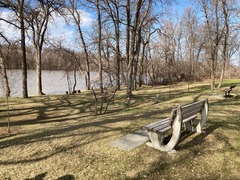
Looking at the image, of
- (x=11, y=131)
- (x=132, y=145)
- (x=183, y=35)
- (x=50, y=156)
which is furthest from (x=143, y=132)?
(x=183, y=35)

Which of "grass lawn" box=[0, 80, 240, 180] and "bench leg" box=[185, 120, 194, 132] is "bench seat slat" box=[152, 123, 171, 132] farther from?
"bench leg" box=[185, 120, 194, 132]

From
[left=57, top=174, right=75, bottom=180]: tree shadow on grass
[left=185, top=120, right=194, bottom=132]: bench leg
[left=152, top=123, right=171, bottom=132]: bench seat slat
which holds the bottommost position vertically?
[left=57, top=174, right=75, bottom=180]: tree shadow on grass

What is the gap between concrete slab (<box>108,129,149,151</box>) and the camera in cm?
384

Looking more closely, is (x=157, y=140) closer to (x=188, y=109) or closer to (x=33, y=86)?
(x=188, y=109)

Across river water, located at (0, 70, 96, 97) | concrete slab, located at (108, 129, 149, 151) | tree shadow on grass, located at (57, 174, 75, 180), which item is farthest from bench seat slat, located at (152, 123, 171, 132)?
river water, located at (0, 70, 96, 97)

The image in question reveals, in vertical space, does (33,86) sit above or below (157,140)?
above

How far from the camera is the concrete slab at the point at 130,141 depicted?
3.84 metres

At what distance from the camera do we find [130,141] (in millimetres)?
4102

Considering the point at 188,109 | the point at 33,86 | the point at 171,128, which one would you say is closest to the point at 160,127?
the point at 171,128

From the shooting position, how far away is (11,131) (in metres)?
7.05

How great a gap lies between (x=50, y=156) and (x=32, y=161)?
31 centimetres

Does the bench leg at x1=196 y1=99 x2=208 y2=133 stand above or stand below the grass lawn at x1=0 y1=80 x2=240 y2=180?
above

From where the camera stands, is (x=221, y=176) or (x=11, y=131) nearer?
(x=221, y=176)

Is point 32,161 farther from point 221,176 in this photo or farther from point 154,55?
point 154,55
